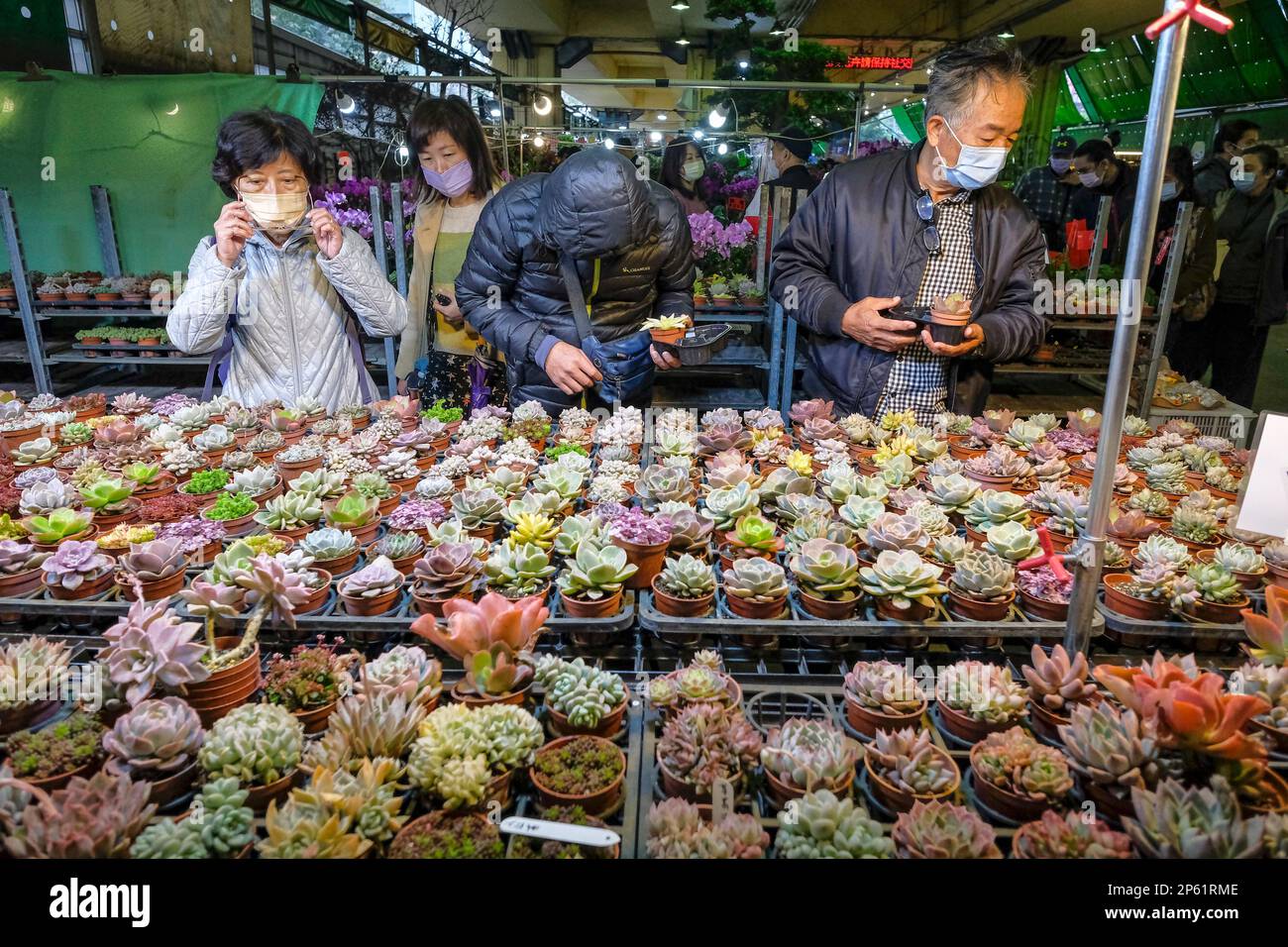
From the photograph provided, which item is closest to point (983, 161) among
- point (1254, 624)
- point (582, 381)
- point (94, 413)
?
point (582, 381)

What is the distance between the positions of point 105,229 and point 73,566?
537 centimetres

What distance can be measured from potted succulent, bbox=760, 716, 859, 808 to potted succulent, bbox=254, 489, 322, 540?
127 centimetres

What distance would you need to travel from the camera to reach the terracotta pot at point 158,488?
212 centimetres

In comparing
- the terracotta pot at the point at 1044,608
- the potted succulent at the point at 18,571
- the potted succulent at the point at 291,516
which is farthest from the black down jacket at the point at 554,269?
the terracotta pot at the point at 1044,608

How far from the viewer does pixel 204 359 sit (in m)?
5.05

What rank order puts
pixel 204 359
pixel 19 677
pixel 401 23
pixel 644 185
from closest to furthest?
pixel 19 677 → pixel 644 185 → pixel 401 23 → pixel 204 359

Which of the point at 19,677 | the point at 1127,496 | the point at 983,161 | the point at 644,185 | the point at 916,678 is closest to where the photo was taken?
the point at 19,677

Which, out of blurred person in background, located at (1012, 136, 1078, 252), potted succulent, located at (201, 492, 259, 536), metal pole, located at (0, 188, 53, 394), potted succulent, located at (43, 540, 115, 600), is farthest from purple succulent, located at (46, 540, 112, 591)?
blurred person in background, located at (1012, 136, 1078, 252)

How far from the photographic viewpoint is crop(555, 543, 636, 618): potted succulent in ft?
4.97

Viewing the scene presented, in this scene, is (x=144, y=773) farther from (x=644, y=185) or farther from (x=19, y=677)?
(x=644, y=185)

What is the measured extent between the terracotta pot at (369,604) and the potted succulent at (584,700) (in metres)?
0.44

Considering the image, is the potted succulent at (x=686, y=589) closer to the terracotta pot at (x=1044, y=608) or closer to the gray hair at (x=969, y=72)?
the terracotta pot at (x=1044, y=608)

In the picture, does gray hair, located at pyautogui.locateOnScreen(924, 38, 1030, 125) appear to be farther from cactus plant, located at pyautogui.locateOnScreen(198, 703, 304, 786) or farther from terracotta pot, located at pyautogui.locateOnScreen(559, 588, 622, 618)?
cactus plant, located at pyautogui.locateOnScreen(198, 703, 304, 786)

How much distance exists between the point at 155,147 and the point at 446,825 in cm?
589
